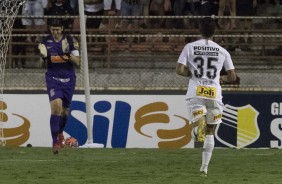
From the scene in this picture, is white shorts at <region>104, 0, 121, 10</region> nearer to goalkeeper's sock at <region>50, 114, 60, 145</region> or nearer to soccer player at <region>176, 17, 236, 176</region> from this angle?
goalkeeper's sock at <region>50, 114, 60, 145</region>

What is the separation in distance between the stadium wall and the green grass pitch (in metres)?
2.76

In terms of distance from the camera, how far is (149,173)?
571 inches

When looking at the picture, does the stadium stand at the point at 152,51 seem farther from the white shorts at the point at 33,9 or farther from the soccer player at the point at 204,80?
the soccer player at the point at 204,80

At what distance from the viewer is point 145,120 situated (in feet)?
74.4

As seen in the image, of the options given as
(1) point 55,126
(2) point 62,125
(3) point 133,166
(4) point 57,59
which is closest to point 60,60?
(4) point 57,59

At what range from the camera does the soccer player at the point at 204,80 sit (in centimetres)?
1433

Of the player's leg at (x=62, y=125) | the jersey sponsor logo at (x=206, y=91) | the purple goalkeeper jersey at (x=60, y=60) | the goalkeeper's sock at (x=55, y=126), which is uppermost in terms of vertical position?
→ the jersey sponsor logo at (x=206, y=91)

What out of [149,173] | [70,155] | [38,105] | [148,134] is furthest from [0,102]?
[149,173]

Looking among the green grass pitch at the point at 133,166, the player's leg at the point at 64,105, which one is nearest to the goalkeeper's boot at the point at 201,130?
the green grass pitch at the point at 133,166

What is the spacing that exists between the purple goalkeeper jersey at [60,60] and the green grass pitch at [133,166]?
52.7 inches

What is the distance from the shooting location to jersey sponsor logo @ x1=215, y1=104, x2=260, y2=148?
2259cm

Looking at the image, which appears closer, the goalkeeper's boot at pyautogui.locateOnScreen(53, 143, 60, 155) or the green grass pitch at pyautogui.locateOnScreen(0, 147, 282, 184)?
the green grass pitch at pyautogui.locateOnScreen(0, 147, 282, 184)

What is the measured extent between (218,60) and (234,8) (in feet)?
35.1

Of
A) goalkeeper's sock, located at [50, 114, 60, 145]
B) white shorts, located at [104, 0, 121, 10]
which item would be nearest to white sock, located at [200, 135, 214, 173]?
goalkeeper's sock, located at [50, 114, 60, 145]
